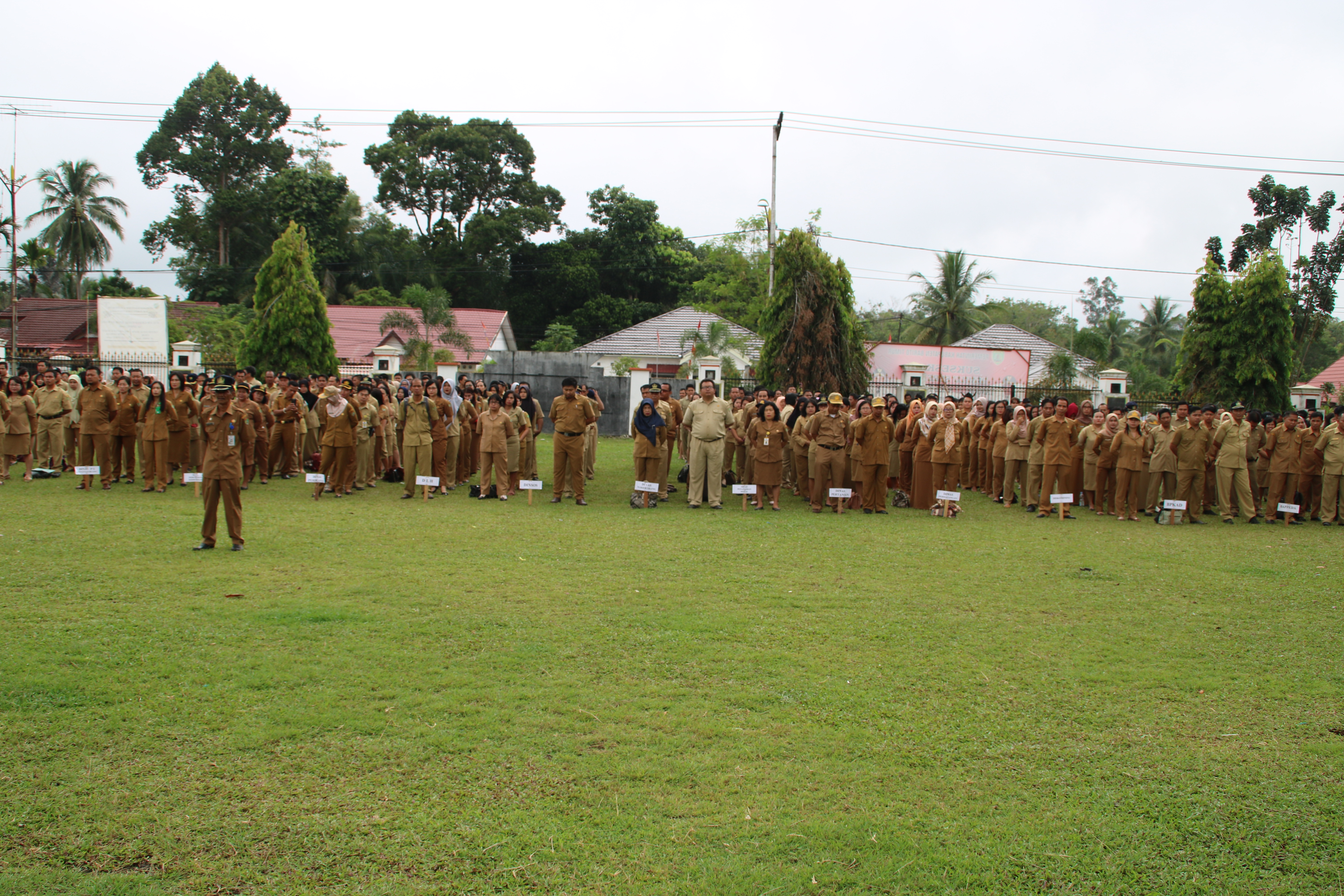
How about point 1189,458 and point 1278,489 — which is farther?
point 1278,489

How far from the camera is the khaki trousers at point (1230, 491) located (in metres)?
14.2

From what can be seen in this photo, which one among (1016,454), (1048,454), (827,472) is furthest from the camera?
(1016,454)

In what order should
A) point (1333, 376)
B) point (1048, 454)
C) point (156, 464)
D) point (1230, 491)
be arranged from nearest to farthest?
point (156, 464) < point (1048, 454) < point (1230, 491) < point (1333, 376)

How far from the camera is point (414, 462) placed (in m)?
13.9

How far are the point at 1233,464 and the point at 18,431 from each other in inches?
760

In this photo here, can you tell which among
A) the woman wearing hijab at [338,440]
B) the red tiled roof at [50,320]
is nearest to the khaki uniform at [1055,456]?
the woman wearing hijab at [338,440]

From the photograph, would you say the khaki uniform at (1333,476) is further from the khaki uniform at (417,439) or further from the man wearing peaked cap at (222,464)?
the man wearing peaked cap at (222,464)

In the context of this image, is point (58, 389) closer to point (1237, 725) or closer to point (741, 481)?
point (741, 481)

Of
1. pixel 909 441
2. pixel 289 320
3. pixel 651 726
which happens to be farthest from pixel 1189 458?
pixel 289 320

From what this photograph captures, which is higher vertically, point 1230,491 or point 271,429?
point 271,429

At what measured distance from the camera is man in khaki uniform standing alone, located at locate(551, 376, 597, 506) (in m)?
13.4

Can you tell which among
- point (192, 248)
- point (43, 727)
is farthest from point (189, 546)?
point (192, 248)

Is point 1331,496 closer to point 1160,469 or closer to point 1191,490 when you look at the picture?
point 1191,490

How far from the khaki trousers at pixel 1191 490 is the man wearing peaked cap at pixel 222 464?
13128mm
